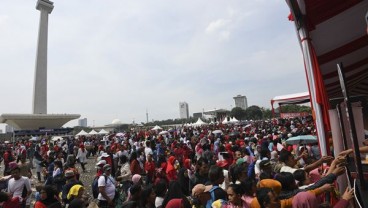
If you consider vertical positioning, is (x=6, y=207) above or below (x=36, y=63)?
below

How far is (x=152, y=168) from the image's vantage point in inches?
319

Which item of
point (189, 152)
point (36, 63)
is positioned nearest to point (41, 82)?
point (36, 63)

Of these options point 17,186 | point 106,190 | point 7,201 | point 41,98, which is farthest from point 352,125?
point 41,98

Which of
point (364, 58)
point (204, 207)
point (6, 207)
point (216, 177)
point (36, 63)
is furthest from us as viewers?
point (36, 63)

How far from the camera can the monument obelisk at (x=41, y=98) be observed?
6538 cm

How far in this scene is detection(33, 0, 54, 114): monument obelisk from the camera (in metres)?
67.7

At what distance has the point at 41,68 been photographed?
6856cm

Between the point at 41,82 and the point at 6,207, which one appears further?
the point at 41,82

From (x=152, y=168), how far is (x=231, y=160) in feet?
7.49

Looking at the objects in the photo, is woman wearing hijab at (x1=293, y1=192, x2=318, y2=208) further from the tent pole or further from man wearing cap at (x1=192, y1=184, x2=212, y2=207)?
man wearing cap at (x1=192, y1=184, x2=212, y2=207)

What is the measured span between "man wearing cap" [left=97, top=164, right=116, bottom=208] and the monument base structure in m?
66.1

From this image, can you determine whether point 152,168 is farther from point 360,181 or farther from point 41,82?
point 41,82

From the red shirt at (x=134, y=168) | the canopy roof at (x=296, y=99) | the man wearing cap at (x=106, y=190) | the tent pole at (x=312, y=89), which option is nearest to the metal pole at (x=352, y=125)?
the tent pole at (x=312, y=89)

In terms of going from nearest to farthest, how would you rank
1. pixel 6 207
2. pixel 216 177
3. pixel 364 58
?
1. pixel 216 177
2. pixel 6 207
3. pixel 364 58
